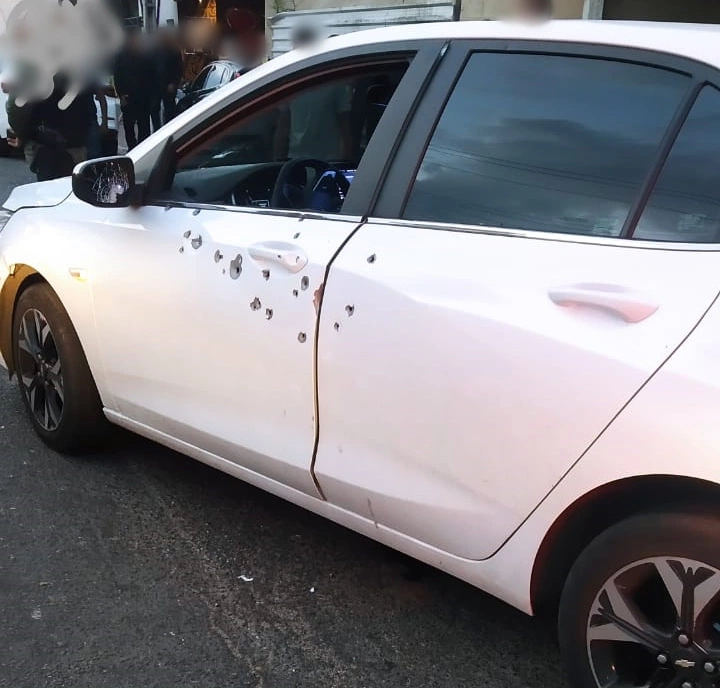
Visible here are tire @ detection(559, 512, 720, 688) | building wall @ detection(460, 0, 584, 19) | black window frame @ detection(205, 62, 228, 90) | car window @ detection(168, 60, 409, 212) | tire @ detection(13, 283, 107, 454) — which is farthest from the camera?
black window frame @ detection(205, 62, 228, 90)

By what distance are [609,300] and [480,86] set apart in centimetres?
80

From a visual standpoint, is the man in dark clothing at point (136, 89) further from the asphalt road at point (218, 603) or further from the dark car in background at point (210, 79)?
Answer: the asphalt road at point (218, 603)

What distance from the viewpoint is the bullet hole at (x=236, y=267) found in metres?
2.76

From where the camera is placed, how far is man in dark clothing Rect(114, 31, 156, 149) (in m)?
8.98

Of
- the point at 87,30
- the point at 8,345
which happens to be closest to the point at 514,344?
the point at 8,345

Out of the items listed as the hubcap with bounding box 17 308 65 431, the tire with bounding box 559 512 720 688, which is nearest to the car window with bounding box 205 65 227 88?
the hubcap with bounding box 17 308 65 431

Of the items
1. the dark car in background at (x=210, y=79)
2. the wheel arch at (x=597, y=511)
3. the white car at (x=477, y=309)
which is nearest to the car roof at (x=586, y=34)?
the white car at (x=477, y=309)

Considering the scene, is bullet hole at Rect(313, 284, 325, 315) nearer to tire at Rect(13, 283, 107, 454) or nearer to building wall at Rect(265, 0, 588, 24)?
tire at Rect(13, 283, 107, 454)

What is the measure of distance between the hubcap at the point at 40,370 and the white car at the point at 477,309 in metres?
0.51

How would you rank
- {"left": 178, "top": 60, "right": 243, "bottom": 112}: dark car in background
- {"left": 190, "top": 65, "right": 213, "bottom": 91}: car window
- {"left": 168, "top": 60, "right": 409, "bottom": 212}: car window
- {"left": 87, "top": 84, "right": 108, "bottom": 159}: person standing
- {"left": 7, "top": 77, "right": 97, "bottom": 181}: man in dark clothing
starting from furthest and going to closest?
{"left": 190, "top": 65, "right": 213, "bottom": 91}: car window
{"left": 178, "top": 60, "right": 243, "bottom": 112}: dark car in background
{"left": 87, "top": 84, "right": 108, "bottom": 159}: person standing
{"left": 7, "top": 77, "right": 97, "bottom": 181}: man in dark clothing
{"left": 168, "top": 60, "right": 409, "bottom": 212}: car window

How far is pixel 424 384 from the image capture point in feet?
7.50

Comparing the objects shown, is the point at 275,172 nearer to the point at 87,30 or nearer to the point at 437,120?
the point at 437,120

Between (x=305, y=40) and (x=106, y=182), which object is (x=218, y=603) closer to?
(x=106, y=182)

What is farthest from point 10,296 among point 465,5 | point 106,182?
point 465,5
